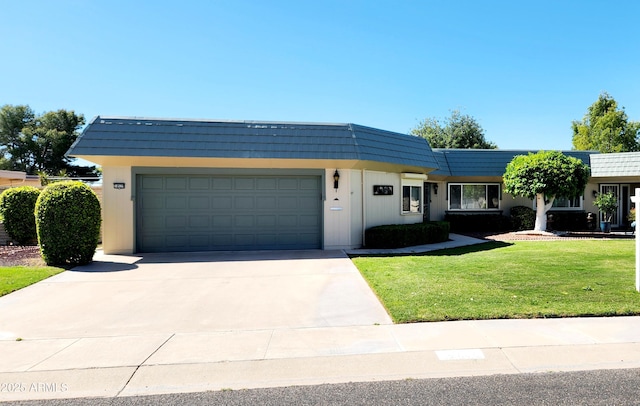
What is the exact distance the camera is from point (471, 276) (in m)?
7.28

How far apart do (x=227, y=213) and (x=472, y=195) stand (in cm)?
1271

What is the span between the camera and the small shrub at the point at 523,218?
1659 centimetres

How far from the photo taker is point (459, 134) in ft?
113

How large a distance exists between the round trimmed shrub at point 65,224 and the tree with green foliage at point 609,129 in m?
36.6

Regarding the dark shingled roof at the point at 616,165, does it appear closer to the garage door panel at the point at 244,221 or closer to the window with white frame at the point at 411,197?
the window with white frame at the point at 411,197

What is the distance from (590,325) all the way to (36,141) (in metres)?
45.0

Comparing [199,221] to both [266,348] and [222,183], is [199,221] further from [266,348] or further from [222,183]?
[266,348]

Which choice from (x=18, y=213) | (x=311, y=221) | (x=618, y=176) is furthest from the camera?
(x=618, y=176)

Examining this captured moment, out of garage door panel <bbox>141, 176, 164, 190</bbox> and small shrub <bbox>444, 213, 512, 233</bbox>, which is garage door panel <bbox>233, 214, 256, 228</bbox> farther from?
small shrub <bbox>444, 213, 512, 233</bbox>

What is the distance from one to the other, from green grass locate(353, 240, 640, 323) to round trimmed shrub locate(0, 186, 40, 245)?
1160cm

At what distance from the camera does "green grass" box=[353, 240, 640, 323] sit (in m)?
5.19

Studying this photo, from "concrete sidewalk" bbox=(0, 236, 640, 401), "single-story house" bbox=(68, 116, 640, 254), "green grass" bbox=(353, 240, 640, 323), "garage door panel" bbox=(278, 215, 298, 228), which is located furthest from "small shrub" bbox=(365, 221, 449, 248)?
"concrete sidewalk" bbox=(0, 236, 640, 401)

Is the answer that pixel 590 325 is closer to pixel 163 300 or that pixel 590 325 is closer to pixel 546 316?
pixel 546 316

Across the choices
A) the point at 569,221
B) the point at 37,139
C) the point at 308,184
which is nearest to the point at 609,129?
the point at 569,221
